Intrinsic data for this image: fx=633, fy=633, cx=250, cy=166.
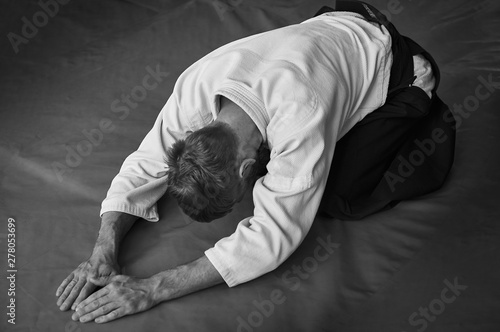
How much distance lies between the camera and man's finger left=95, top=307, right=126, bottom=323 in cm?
192

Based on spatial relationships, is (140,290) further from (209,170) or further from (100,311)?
(209,170)

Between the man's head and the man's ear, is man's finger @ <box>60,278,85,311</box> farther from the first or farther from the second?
the man's ear

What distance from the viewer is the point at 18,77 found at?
10.2 ft

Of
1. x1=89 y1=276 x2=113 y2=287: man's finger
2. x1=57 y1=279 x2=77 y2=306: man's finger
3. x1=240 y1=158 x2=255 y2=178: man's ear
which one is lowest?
x1=57 y1=279 x2=77 y2=306: man's finger

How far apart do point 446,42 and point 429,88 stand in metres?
0.88

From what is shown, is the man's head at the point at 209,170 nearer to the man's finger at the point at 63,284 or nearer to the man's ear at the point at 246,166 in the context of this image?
the man's ear at the point at 246,166

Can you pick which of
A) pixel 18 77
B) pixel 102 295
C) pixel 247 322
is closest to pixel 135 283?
pixel 102 295

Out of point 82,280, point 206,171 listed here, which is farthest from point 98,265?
point 206,171

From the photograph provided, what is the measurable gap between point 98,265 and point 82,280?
7 cm

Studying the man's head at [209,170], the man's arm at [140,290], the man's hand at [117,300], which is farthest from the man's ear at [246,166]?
the man's hand at [117,300]

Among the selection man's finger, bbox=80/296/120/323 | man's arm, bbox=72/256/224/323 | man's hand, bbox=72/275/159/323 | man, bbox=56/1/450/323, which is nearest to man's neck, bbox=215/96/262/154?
man, bbox=56/1/450/323

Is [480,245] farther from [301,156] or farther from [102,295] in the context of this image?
[102,295]

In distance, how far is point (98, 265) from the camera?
203 cm

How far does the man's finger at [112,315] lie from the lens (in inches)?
75.4
